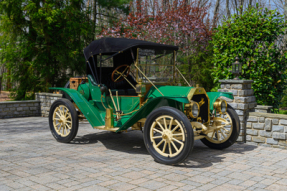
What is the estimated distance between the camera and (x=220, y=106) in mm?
5555

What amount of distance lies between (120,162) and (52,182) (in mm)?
1259

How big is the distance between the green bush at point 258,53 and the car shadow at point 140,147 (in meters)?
1.93

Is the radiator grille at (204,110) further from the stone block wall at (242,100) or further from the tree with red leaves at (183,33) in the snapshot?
the tree with red leaves at (183,33)

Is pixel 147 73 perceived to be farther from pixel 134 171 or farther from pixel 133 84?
pixel 134 171

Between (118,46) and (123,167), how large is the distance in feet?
7.34

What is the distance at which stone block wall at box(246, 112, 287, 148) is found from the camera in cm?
586

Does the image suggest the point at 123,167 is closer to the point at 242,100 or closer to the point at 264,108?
the point at 242,100

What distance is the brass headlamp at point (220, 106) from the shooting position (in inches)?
218

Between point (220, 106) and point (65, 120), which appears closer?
point (220, 106)

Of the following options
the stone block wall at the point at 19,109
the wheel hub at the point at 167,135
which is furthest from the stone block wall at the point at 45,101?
the wheel hub at the point at 167,135

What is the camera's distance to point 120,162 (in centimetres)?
487

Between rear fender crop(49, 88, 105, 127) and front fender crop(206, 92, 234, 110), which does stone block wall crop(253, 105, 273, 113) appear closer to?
front fender crop(206, 92, 234, 110)

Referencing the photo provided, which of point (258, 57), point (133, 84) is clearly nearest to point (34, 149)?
point (133, 84)

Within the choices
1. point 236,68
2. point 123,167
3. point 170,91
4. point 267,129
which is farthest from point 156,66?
point 267,129
